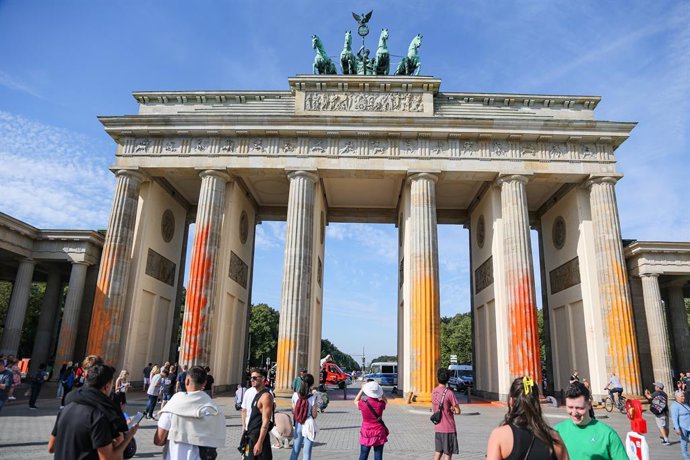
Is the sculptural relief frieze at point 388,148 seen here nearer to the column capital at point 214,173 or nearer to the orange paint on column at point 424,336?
the column capital at point 214,173

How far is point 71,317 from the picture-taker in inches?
953

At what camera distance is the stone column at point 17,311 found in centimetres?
2450

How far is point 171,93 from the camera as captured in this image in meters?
24.9

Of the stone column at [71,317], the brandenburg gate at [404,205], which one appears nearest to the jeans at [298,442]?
the brandenburg gate at [404,205]

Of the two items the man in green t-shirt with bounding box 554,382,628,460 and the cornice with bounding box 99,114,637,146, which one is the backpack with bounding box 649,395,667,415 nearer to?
the man in green t-shirt with bounding box 554,382,628,460

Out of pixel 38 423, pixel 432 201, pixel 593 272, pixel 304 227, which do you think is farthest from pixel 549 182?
pixel 38 423

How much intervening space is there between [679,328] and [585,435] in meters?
31.3

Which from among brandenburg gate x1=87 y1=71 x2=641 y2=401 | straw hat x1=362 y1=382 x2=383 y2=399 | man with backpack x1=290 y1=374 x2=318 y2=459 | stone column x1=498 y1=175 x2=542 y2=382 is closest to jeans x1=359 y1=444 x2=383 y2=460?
straw hat x1=362 y1=382 x2=383 y2=399

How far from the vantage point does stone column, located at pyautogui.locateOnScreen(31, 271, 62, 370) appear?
27125 millimetres

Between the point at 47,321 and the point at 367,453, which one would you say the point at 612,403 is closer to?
the point at 367,453

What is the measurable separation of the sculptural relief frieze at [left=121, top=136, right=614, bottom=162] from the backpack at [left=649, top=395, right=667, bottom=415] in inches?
581

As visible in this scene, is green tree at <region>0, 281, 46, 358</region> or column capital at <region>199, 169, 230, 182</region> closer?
column capital at <region>199, 169, 230, 182</region>

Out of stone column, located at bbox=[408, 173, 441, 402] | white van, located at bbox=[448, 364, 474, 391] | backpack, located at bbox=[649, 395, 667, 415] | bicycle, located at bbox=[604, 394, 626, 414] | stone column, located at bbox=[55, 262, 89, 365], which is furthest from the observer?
white van, located at bbox=[448, 364, 474, 391]

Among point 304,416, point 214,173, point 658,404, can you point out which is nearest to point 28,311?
point 214,173
